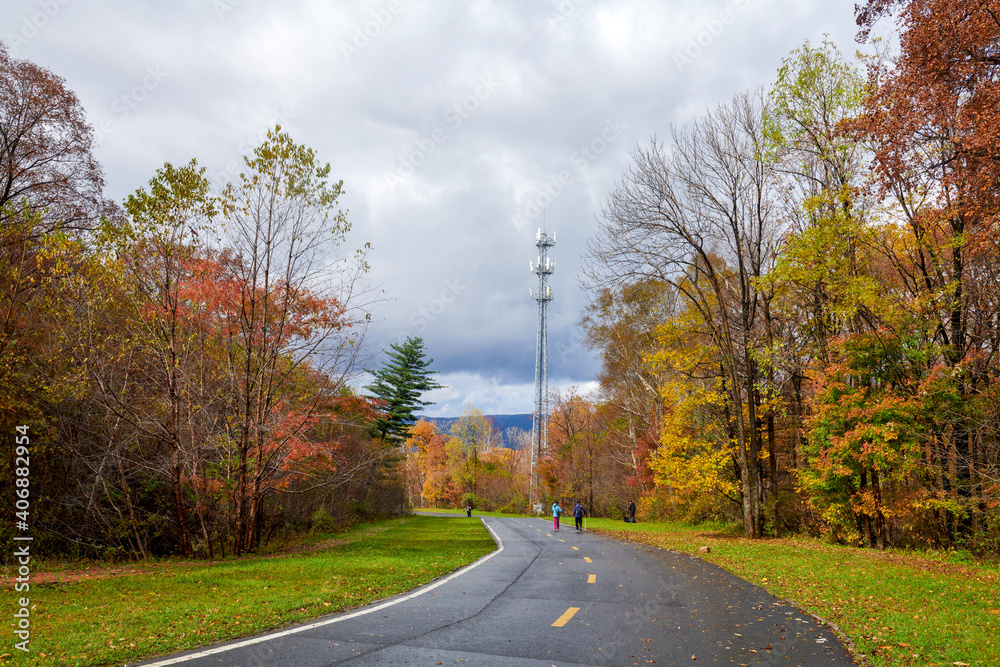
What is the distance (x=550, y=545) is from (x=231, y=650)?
49.1ft

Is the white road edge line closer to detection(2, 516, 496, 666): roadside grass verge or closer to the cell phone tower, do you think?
detection(2, 516, 496, 666): roadside grass verge

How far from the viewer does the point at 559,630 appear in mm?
6969

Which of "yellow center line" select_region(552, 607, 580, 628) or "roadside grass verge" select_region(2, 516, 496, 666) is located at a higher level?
"yellow center line" select_region(552, 607, 580, 628)

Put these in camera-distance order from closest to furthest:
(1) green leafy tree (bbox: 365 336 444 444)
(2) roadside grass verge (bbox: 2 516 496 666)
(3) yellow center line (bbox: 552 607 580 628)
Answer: (2) roadside grass verge (bbox: 2 516 496 666), (3) yellow center line (bbox: 552 607 580 628), (1) green leafy tree (bbox: 365 336 444 444)

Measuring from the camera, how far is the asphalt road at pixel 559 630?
5.79 meters

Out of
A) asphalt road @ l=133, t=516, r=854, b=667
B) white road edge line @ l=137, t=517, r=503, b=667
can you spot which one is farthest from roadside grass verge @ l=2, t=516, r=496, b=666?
asphalt road @ l=133, t=516, r=854, b=667

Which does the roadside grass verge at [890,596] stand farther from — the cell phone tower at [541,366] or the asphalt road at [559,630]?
A: the cell phone tower at [541,366]

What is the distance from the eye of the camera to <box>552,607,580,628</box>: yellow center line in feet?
23.9

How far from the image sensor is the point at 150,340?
14.9 m

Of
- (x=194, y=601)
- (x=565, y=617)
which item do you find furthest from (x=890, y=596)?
(x=194, y=601)

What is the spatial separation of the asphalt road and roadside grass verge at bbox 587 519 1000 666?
555 mm

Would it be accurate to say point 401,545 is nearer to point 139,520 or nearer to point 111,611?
point 139,520

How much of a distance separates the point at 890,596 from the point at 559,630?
5.93m

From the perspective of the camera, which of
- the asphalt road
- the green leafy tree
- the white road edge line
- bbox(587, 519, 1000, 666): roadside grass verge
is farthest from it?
the green leafy tree
